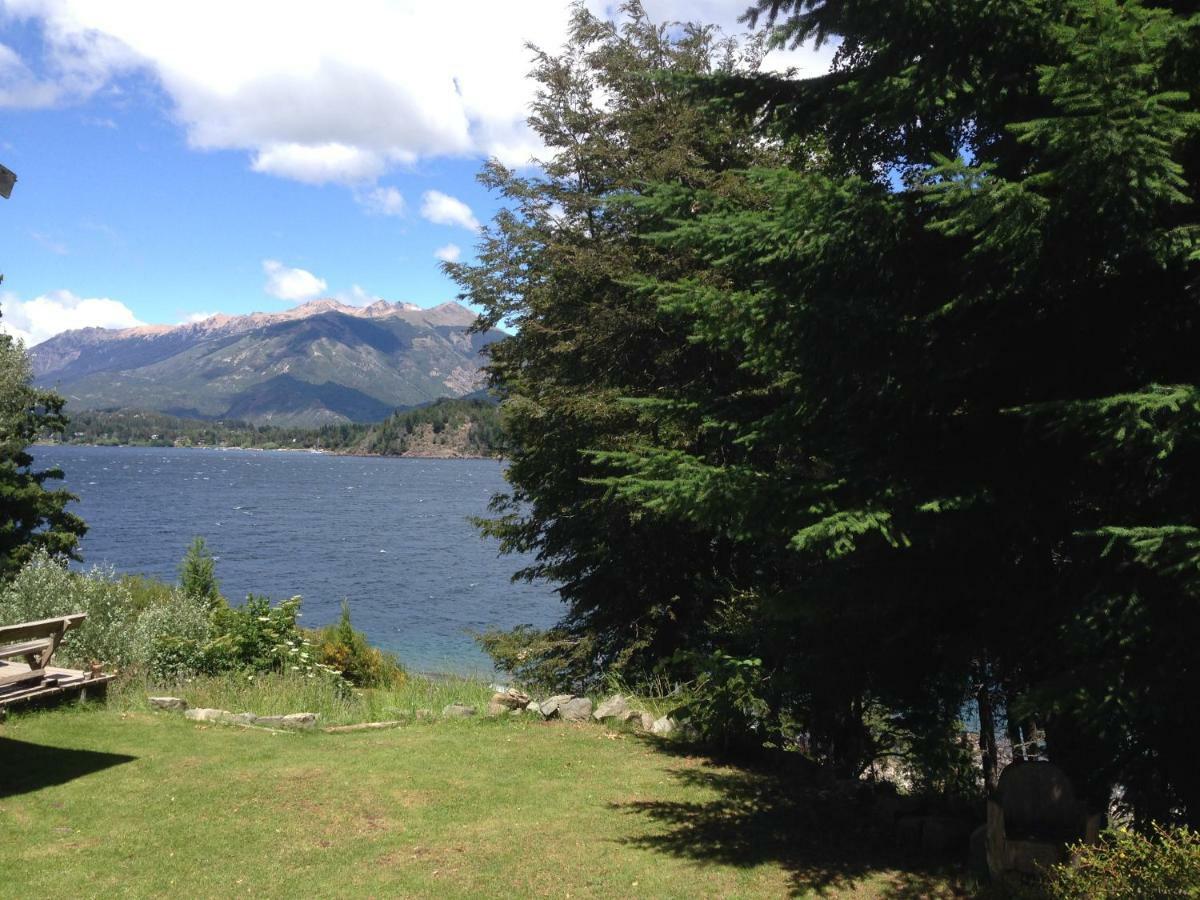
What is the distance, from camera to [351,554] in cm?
5172

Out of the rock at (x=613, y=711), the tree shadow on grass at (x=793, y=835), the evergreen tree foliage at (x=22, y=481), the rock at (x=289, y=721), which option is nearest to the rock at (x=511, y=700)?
the rock at (x=613, y=711)

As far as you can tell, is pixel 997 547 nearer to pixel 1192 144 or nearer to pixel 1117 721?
pixel 1117 721

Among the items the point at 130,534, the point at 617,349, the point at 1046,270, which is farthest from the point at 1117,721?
the point at 130,534

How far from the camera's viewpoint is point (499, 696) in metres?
10.6

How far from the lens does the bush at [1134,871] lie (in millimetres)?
3639

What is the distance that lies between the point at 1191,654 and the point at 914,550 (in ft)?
5.09

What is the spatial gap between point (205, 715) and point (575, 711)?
4.29 meters

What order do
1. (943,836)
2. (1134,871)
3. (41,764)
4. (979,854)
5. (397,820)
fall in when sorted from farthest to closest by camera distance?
(41,764) < (397,820) < (943,836) < (979,854) < (1134,871)

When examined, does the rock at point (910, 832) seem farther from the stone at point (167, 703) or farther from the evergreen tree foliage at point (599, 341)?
the stone at point (167, 703)

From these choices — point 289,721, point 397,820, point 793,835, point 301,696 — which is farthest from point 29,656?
point 793,835

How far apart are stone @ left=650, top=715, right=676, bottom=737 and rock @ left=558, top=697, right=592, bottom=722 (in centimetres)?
83

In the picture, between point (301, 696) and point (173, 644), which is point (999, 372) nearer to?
point (301, 696)

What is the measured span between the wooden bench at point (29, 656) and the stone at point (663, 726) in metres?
6.22

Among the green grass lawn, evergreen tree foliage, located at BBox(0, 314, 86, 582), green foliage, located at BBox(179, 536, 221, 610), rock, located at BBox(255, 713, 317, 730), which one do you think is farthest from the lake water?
the green grass lawn
